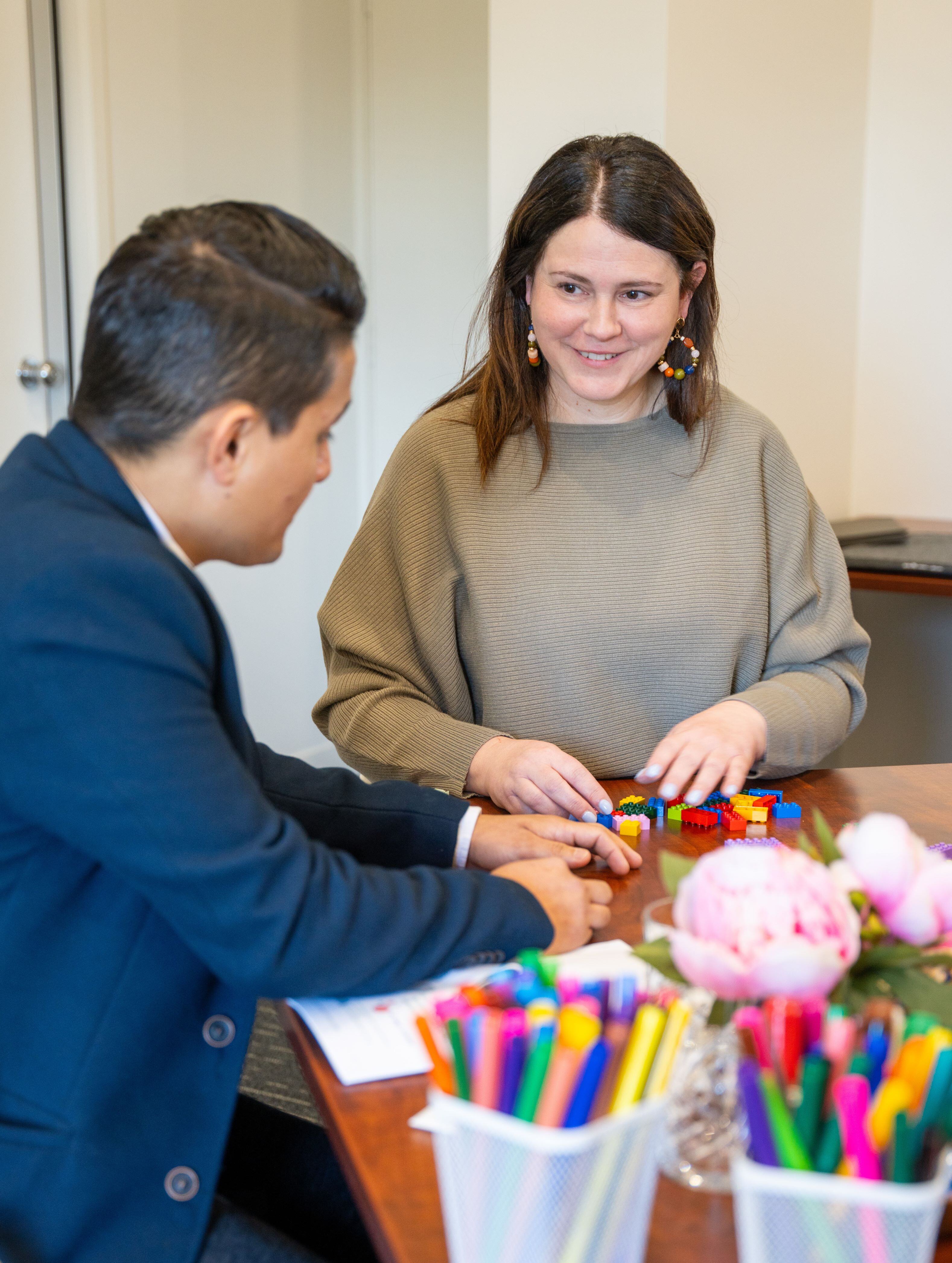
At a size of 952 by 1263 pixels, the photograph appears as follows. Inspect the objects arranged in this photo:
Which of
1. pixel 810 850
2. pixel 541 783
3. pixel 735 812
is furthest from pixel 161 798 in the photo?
pixel 735 812

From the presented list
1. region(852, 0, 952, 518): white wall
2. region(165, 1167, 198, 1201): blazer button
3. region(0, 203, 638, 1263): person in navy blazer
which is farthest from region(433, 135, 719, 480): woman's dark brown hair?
region(852, 0, 952, 518): white wall

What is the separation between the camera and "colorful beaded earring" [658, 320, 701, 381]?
5.42ft

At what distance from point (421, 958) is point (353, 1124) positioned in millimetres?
152

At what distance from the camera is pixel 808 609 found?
1.65 m

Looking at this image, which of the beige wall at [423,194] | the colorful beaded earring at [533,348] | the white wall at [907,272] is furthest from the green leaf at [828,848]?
the beige wall at [423,194]

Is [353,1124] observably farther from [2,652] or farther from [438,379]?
[438,379]

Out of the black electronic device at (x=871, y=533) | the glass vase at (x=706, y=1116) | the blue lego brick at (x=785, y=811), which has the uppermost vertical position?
the glass vase at (x=706, y=1116)

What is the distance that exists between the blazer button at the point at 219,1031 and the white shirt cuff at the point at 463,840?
0.31 meters

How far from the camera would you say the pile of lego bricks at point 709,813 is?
1.28 m

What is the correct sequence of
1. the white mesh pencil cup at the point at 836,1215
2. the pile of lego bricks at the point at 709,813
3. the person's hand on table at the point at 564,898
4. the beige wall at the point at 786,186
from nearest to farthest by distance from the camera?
the white mesh pencil cup at the point at 836,1215, the person's hand on table at the point at 564,898, the pile of lego bricks at the point at 709,813, the beige wall at the point at 786,186

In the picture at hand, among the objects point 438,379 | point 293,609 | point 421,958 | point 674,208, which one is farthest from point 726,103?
point 421,958

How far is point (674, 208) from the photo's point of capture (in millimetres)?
1527

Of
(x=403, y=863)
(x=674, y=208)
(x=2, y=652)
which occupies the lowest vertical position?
(x=403, y=863)

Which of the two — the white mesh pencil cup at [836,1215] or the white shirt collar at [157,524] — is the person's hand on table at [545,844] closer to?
the white shirt collar at [157,524]
